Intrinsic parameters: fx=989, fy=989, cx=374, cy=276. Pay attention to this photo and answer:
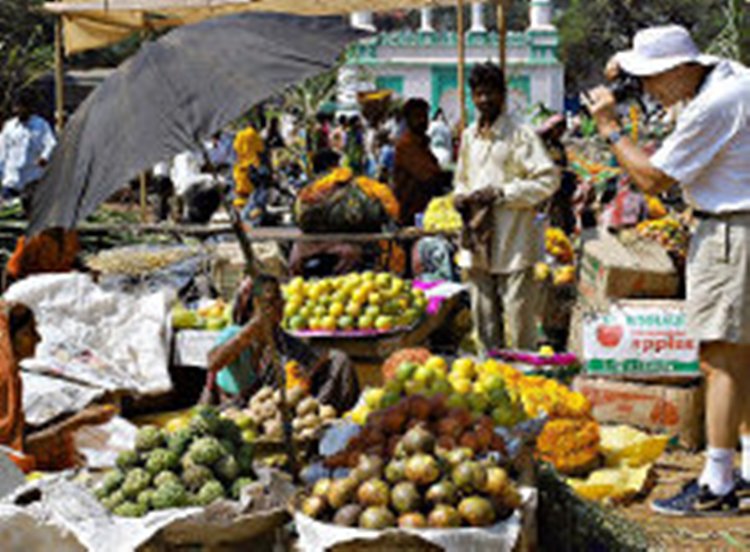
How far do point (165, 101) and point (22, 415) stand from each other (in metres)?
2.25

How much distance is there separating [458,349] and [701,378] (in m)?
1.90

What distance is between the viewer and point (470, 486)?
2814mm

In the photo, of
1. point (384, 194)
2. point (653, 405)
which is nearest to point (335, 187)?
point (384, 194)

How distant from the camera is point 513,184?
17.7 ft

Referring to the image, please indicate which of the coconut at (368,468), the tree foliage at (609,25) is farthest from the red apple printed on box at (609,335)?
the tree foliage at (609,25)

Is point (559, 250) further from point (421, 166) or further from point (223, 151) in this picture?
point (223, 151)

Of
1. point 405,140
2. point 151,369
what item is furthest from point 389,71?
point 151,369

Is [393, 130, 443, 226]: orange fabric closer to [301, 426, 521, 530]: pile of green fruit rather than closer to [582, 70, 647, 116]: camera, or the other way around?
[582, 70, 647, 116]: camera

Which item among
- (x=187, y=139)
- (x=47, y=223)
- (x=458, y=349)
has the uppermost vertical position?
(x=187, y=139)

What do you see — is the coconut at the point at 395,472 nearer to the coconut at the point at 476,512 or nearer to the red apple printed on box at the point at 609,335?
the coconut at the point at 476,512

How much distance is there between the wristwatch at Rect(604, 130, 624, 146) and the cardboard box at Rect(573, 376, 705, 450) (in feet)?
5.90

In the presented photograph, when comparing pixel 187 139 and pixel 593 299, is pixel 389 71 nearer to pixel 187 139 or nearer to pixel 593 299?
pixel 593 299

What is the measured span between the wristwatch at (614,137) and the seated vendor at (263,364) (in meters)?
1.71

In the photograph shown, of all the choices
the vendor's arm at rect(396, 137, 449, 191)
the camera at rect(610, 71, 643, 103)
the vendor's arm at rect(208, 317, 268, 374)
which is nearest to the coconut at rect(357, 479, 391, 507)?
the vendor's arm at rect(208, 317, 268, 374)
